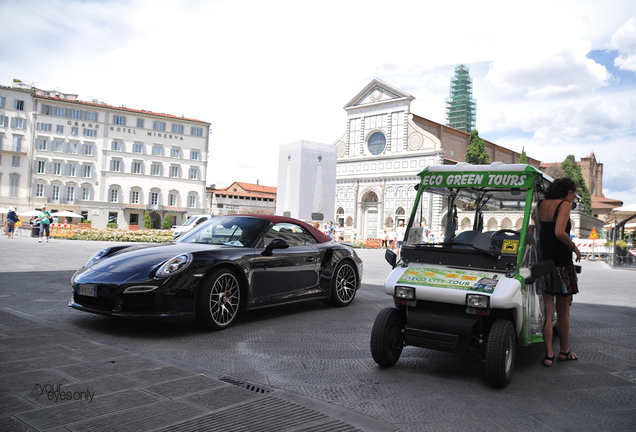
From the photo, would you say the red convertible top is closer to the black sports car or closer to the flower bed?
the black sports car

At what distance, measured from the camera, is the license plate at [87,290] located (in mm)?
5237

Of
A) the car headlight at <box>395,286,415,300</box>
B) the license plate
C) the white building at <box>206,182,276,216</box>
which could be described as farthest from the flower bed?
the white building at <box>206,182,276,216</box>

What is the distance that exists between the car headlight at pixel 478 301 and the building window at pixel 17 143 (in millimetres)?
64618

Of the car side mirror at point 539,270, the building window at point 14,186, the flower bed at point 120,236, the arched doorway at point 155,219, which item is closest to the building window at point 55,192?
the building window at point 14,186

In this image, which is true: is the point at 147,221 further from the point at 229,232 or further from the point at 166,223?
the point at 229,232

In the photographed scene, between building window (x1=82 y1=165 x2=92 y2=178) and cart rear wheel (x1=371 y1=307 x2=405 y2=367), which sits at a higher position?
building window (x1=82 y1=165 x2=92 y2=178)

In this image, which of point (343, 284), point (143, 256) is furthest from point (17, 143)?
point (143, 256)

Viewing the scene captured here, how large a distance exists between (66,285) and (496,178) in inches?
288

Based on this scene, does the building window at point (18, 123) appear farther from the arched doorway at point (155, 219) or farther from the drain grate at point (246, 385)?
the drain grate at point (246, 385)

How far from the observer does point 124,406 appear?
322 cm

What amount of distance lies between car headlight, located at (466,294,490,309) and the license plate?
3.73 metres

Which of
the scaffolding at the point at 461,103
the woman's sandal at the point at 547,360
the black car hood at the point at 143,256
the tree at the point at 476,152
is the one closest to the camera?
the woman's sandal at the point at 547,360

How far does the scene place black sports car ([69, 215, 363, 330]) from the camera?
5156mm

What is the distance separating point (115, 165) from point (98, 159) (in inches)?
80.4
